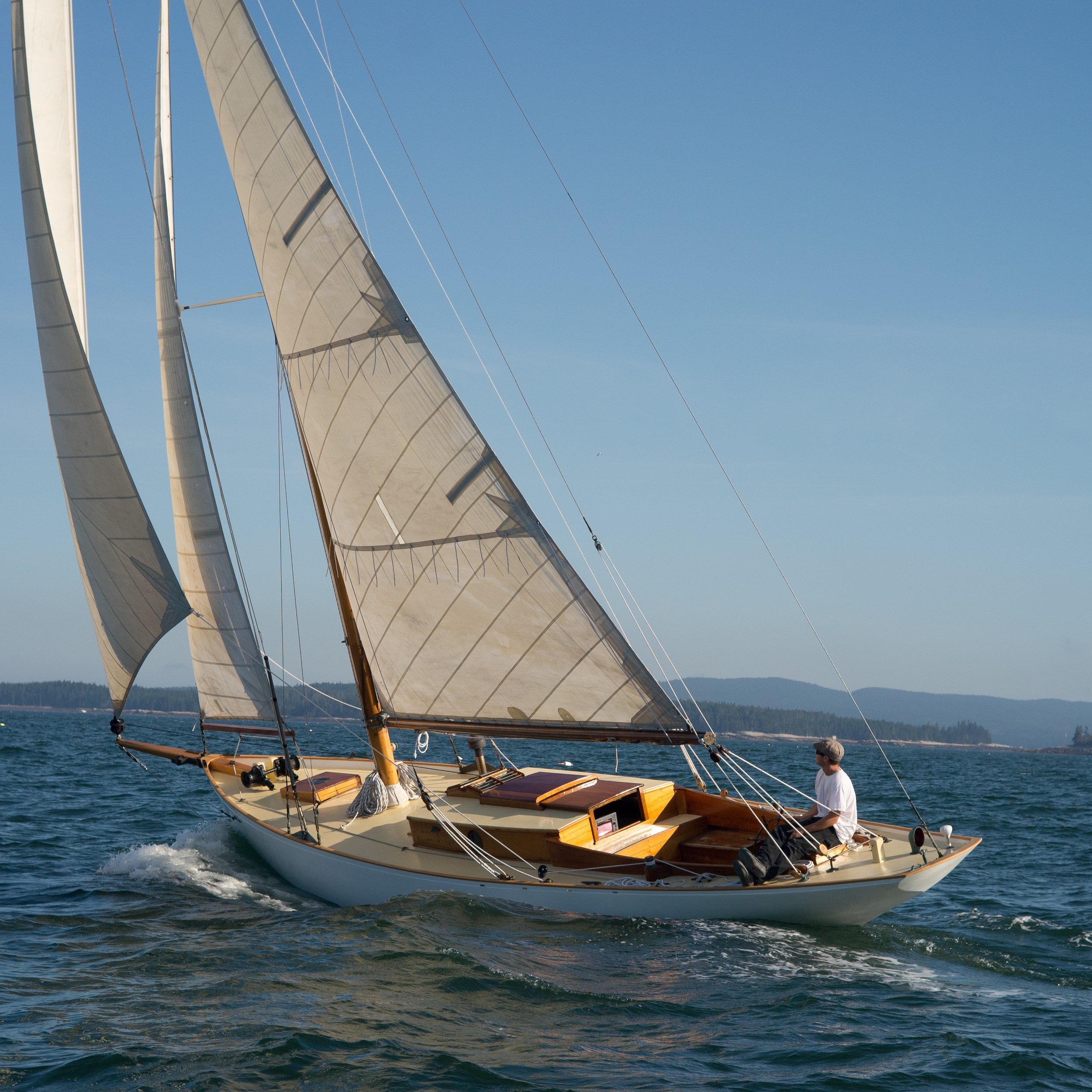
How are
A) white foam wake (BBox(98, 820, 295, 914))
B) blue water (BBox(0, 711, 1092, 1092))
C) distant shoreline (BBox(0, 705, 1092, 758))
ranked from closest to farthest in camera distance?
blue water (BBox(0, 711, 1092, 1092)), white foam wake (BBox(98, 820, 295, 914)), distant shoreline (BBox(0, 705, 1092, 758))

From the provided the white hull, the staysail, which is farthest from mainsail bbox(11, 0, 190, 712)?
the white hull

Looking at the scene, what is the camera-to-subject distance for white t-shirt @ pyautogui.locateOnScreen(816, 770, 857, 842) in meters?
9.76

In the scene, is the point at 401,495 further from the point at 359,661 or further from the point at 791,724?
the point at 791,724

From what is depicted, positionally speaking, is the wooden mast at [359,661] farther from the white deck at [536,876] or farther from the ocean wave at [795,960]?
the ocean wave at [795,960]

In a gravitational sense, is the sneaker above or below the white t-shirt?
below

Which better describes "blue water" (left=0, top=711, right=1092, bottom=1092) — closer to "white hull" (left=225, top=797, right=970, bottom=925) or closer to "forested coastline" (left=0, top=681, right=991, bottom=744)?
"white hull" (left=225, top=797, right=970, bottom=925)

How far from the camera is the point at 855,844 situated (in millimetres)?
10250

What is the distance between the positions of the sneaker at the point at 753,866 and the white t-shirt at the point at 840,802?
96 cm

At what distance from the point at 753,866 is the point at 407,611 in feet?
15.7

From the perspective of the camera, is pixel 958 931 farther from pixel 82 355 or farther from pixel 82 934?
pixel 82 355

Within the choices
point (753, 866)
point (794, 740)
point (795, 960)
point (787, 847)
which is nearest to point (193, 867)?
point (753, 866)

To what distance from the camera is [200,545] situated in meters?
14.3

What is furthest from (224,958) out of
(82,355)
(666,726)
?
(82,355)

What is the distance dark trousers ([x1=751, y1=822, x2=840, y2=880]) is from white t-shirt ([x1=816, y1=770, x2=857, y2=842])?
107mm
